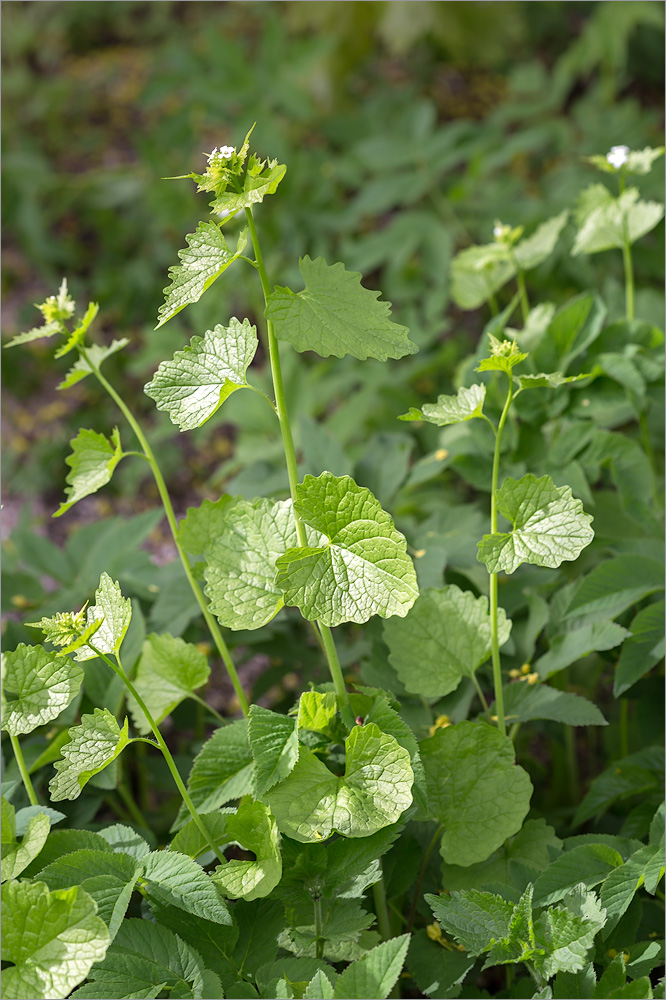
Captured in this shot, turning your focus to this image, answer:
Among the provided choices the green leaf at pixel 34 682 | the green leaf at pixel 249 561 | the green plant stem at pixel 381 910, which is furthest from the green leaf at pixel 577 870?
the green leaf at pixel 34 682

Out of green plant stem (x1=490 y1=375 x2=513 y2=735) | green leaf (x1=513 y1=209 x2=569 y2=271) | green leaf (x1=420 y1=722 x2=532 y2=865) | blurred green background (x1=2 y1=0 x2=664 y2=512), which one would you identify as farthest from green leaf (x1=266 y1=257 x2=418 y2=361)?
blurred green background (x1=2 y1=0 x2=664 y2=512)

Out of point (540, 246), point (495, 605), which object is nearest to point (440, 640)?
point (495, 605)

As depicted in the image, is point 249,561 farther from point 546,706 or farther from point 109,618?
point 546,706

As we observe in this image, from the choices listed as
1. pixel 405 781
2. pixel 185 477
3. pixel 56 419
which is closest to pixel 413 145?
pixel 185 477

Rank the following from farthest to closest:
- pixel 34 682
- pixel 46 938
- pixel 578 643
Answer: pixel 578 643
pixel 34 682
pixel 46 938

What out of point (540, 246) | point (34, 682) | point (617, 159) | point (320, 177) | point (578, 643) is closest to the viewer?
point (34, 682)

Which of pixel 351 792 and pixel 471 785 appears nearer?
pixel 351 792
